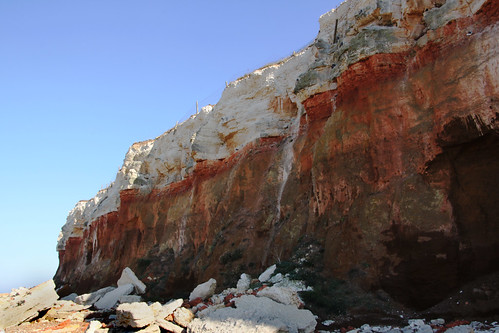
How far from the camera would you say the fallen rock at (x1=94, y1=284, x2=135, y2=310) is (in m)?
19.1

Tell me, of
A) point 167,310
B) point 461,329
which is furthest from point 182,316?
point 461,329

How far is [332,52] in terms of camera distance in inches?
698

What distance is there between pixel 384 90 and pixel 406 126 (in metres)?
1.74

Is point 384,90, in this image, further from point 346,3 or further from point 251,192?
point 346,3

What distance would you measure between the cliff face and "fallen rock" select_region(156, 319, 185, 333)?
16.0 ft

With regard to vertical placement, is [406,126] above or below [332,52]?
below

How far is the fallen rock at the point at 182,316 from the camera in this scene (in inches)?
432

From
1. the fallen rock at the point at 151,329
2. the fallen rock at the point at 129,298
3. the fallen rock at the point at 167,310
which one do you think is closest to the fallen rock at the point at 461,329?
the fallen rock at the point at 151,329

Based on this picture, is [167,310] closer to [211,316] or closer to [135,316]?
[135,316]

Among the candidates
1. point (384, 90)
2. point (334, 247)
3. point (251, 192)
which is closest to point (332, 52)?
point (384, 90)

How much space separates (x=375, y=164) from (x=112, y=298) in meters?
14.9

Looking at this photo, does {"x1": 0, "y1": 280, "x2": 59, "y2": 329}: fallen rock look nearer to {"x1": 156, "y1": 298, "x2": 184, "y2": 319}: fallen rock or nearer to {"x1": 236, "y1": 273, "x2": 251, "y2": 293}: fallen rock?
{"x1": 156, "y1": 298, "x2": 184, "y2": 319}: fallen rock

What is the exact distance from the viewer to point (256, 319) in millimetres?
9164

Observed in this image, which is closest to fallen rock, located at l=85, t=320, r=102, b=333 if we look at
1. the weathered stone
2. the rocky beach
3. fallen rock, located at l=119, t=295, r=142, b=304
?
the rocky beach
